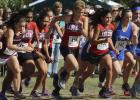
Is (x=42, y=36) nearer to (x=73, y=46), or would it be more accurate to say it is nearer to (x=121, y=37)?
(x=73, y=46)

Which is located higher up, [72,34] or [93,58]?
[72,34]

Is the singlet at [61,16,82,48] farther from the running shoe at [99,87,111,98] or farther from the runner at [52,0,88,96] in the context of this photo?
the running shoe at [99,87,111,98]

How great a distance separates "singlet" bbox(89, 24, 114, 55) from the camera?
35.1 feet

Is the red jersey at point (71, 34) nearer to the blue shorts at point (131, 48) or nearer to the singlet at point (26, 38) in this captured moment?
the singlet at point (26, 38)

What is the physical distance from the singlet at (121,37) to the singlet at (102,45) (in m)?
0.32

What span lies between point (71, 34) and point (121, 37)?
3.67 feet

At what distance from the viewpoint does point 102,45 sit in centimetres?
1081

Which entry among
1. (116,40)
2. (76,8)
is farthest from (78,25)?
(116,40)

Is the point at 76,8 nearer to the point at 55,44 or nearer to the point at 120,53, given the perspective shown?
the point at 120,53

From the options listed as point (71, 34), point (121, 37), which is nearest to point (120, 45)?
point (121, 37)

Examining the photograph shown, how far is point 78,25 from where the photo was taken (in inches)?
415

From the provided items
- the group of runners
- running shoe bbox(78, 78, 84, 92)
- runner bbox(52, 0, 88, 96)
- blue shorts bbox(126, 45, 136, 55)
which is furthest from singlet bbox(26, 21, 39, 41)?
blue shorts bbox(126, 45, 136, 55)

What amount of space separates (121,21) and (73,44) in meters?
1.18

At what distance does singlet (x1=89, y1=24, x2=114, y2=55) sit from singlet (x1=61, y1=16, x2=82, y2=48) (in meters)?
0.39
